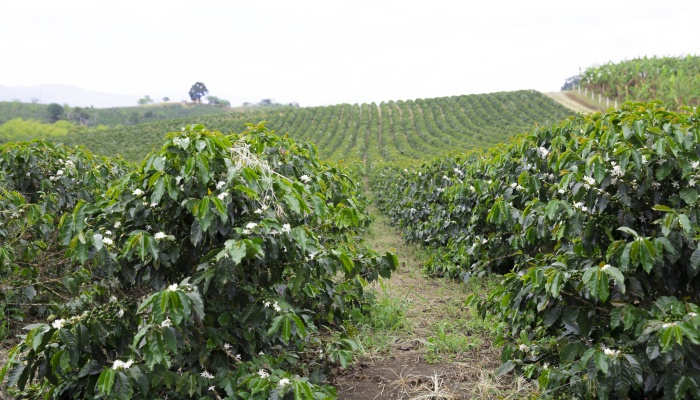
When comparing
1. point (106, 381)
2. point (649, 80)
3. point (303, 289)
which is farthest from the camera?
point (649, 80)

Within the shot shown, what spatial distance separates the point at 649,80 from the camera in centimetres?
3819

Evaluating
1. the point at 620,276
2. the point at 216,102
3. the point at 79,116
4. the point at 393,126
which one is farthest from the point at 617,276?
the point at 216,102

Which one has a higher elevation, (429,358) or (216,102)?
(216,102)

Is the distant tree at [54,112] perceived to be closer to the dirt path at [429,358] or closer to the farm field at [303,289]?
the farm field at [303,289]

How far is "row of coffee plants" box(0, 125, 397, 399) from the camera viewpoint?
6.62 ft

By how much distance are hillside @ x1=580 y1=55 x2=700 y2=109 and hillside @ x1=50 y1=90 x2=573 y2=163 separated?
4479 mm

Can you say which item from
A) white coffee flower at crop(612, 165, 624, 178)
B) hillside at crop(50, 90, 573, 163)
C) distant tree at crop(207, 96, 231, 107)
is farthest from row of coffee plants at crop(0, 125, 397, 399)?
distant tree at crop(207, 96, 231, 107)

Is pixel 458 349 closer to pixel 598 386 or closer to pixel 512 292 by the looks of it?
pixel 512 292

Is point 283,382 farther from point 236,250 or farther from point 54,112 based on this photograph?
point 54,112

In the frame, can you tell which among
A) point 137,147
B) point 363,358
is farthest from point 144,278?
point 137,147

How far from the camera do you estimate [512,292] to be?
282cm

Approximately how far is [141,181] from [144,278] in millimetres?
542

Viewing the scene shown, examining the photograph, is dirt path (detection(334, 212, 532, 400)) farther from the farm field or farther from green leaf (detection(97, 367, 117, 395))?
green leaf (detection(97, 367, 117, 395))

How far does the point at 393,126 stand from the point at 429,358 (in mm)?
41257
